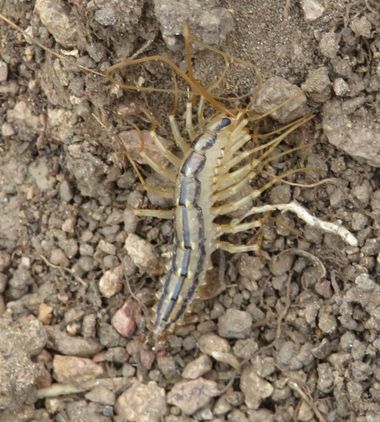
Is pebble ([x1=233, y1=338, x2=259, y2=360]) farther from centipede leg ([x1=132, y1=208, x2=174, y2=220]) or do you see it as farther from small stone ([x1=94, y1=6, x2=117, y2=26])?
small stone ([x1=94, y1=6, x2=117, y2=26])

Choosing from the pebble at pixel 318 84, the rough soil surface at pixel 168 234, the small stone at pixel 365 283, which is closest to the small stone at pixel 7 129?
the rough soil surface at pixel 168 234

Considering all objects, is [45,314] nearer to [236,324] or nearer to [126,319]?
[126,319]

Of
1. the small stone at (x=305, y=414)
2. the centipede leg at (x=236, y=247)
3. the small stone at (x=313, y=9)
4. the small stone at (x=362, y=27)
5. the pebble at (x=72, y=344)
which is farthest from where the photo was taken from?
the pebble at (x=72, y=344)

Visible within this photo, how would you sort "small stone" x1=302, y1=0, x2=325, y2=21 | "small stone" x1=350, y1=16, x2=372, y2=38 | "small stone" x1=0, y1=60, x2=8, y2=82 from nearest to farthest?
"small stone" x1=350, y1=16, x2=372, y2=38 → "small stone" x1=302, y1=0, x2=325, y2=21 → "small stone" x1=0, y1=60, x2=8, y2=82

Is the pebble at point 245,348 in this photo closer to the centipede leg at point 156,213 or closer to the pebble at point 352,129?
the centipede leg at point 156,213

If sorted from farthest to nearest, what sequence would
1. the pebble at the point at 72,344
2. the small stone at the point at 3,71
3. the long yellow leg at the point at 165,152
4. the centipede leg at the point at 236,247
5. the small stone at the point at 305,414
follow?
the small stone at the point at 3,71
the pebble at the point at 72,344
the long yellow leg at the point at 165,152
the centipede leg at the point at 236,247
the small stone at the point at 305,414

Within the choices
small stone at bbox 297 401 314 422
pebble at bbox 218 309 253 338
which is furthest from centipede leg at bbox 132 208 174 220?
small stone at bbox 297 401 314 422

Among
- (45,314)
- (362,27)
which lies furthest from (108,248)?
(362,27)
